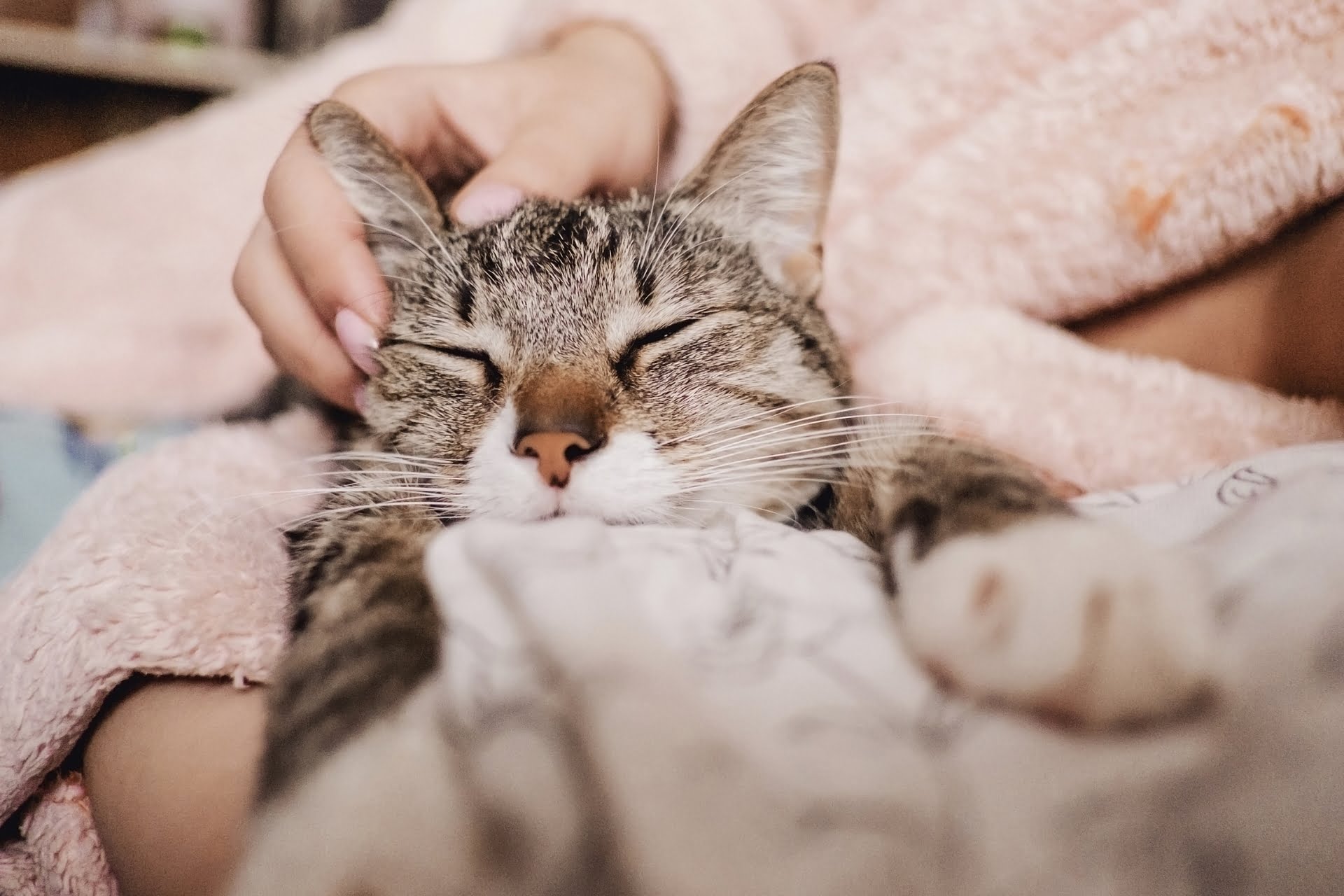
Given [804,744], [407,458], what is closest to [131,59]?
[407,458]

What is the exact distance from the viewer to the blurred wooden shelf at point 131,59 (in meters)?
2.14

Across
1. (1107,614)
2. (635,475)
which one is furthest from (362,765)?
(1107,614)

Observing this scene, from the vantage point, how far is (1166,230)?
0.83 meters

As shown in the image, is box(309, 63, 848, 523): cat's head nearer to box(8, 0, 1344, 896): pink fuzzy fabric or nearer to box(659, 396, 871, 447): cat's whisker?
box(659, 396, 871, 447): cat's whisker

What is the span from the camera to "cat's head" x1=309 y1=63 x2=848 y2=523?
629mm

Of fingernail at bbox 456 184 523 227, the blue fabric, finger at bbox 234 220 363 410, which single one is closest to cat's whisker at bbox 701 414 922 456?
fingernail at bbox 456 184 523 227

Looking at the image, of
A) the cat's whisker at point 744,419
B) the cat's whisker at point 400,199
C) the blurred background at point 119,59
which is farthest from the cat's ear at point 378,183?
the blurred background at point 119,59

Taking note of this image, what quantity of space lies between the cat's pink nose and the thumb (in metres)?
0.33

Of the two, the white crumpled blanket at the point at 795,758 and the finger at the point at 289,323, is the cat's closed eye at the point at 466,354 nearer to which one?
the finger at the point at 289,323

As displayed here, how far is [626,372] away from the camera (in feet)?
2.36

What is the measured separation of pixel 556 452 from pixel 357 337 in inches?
13.9

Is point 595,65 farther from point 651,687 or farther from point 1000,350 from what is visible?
point 651,687

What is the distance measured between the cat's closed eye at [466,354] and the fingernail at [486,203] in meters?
0.15

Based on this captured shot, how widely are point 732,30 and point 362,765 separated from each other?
1162 mm
